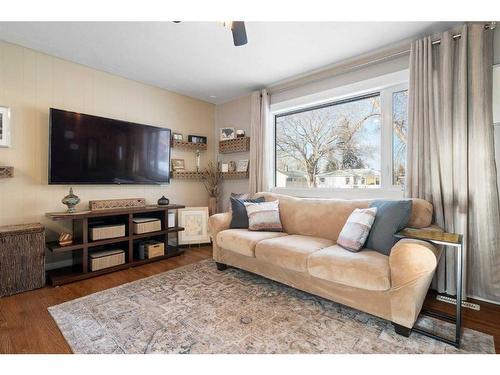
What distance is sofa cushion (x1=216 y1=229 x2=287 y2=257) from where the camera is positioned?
2.34 meters

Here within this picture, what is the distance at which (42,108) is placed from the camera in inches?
106

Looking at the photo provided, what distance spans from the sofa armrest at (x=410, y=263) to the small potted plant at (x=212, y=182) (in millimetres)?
2957

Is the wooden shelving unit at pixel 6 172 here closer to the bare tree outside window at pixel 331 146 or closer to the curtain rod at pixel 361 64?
the bare tree outside window at pixel 331 146

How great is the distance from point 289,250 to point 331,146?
175 cm

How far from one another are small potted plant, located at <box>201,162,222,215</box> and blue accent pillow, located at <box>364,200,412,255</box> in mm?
2633

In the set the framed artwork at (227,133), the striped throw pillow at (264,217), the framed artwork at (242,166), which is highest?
the framed artwork at (227,133)

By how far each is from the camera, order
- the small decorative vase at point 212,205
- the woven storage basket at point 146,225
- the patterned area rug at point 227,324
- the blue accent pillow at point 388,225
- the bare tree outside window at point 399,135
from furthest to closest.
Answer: the small decorative vase at point 212,205
the woven storage basket at point 146,225
the bare tree outside window at point 399,135
the blue accent pillow at point 388,225
the patterned area rug at point 227,324

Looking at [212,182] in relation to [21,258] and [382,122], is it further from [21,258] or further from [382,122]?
[382,122]

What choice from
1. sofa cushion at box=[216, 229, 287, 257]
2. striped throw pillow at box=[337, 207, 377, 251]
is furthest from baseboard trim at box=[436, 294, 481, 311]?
sofa cushion at box=[216, 229, 287, 257]

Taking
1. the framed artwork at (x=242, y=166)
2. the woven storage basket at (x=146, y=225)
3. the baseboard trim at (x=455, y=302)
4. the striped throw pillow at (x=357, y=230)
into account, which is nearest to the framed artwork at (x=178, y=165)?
the framed artwork at (x=242, y=166)

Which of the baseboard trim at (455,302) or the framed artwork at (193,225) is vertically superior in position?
the framed artwork at (193,225)

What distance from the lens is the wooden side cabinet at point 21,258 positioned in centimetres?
214

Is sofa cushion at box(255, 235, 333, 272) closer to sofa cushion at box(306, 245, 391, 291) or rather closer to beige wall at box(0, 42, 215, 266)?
sofa cushion at box(306, 245, 391, 291)

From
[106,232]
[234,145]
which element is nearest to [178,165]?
[234,145]
